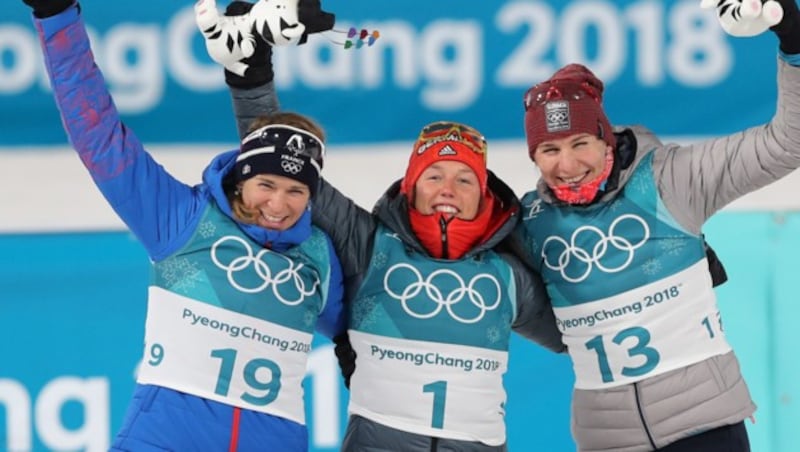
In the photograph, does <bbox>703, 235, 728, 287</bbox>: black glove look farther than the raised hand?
Yes

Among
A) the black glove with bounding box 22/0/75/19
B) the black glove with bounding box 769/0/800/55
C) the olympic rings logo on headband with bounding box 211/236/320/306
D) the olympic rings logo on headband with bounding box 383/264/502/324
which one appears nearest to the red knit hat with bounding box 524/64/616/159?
the olympic rings logo on headband with bounding box 383/264/502/324

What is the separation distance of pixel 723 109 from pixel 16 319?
108 inches

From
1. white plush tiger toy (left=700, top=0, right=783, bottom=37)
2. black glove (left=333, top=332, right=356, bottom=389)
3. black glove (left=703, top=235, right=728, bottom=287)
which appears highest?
white plush tiger toy (left=700, top=0, right=783, bottom=37)

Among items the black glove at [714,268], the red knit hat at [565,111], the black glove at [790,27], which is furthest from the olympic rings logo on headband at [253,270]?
the black glove at [790,27]

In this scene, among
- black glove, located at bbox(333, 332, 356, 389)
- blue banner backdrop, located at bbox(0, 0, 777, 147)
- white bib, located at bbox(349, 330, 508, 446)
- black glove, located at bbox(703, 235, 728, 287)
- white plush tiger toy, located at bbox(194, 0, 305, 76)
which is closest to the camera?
white plush tiger toy, located at bbox(194, 0, 305, 76)

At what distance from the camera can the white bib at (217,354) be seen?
4059 mm

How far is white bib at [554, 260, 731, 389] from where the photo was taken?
171 inches

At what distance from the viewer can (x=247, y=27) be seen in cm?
423

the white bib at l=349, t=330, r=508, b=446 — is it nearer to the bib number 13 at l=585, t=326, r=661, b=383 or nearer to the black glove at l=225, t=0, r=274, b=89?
the bib number 13 at l=585, t=326, r=661, b=383

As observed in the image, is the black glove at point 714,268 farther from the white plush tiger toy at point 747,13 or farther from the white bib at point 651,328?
the white plush tiger toy at point 747,13

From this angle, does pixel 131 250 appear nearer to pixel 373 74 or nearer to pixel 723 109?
pixel 373 74

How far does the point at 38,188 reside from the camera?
5.91 metres

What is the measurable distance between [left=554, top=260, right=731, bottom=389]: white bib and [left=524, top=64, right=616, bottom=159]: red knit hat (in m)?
0.43

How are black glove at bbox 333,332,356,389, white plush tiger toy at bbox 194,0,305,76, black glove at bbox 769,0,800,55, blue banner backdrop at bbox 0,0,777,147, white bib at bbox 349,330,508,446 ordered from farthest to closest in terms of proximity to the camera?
blue banner backdrop at bbox 0,0,777,147 < black glove at bbox 333,332,356,389 < white bib at bbox 349,330,508,446 < white plush tiger toy at bbox 194,0,305,76 < black glove at bbox 769,0,800,55
